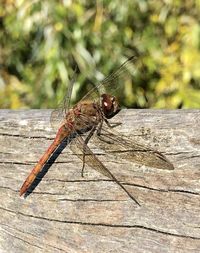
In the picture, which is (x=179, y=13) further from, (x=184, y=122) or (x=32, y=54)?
(x=184, y=122)

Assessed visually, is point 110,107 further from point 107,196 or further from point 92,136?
point 107,196

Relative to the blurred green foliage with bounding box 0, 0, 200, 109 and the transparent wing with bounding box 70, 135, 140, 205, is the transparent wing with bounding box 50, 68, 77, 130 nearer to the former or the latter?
the transparent wing with bounding box 70, 135, 140, 205

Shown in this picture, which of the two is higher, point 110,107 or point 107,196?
point 110,107

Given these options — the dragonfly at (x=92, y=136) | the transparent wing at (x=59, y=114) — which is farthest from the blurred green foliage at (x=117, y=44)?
the dragonfly at (x=92, y=136)

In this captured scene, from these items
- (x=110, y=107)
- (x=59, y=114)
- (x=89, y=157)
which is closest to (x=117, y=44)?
(x=59, y=114)

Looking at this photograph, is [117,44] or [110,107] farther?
[117,44]

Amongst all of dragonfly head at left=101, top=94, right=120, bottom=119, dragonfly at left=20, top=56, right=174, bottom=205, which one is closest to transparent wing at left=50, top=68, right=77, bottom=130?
dragonfly at left=20, top=56, right=174, bottom=205

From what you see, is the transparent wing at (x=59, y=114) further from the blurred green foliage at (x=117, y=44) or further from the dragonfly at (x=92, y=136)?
the blurred green foliage at (x=117, y=44)
